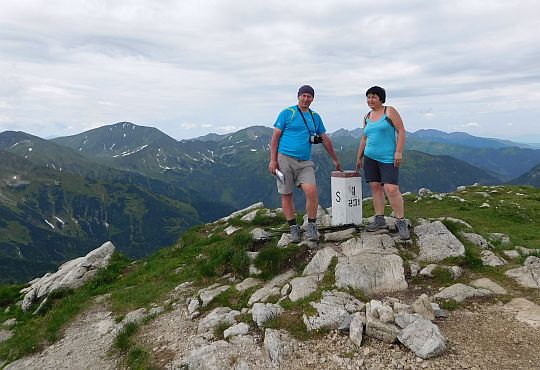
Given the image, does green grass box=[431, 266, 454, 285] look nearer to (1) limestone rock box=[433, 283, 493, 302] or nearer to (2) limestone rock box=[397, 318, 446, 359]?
(1) limestone rock box=[433, 283, 493, 302]

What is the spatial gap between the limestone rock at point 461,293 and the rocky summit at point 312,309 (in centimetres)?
3

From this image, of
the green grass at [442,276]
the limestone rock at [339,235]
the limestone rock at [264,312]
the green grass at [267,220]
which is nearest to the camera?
the limestone rock at [264,312]

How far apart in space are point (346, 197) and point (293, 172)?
1979mm

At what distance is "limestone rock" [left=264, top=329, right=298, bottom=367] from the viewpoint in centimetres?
757

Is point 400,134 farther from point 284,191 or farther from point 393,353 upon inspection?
point 393,353

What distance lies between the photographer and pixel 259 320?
877 cm

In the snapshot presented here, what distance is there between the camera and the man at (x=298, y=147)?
11.5 metres

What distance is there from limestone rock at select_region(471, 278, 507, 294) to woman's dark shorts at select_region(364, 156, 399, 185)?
317 cm

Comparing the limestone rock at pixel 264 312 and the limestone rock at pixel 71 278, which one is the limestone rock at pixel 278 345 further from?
the limestone rock at pixel 71 278

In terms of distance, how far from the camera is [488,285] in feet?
30.9

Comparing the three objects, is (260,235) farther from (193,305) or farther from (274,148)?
(193,305)

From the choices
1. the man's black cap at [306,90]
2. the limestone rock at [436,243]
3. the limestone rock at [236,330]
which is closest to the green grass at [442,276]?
the limestone rock at [436,243]

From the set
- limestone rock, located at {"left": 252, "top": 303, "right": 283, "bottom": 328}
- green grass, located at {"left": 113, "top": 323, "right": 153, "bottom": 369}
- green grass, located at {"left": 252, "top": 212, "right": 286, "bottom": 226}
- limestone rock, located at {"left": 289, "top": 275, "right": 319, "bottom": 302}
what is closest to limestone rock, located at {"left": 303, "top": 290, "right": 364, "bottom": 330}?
limestone rock, located at {"left": 289, "top": 275, "right": 319, "bottom": 302}

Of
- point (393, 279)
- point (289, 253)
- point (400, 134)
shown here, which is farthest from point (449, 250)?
point (289, 253)
